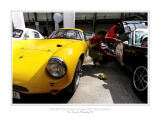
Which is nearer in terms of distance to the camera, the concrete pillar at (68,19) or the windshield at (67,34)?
the windshield at (67,34)

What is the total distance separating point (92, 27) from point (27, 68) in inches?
648

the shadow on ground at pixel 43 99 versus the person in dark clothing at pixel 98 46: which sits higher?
the person in dark clothing at pixel 98 46

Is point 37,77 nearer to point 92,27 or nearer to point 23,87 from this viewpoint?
point 23,87

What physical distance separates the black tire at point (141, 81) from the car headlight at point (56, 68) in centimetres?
131

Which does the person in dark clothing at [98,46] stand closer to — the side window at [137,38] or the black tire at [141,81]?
the side window at [137,38]

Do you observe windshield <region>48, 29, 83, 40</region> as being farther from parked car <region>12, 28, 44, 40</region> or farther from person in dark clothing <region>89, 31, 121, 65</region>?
parked car <region>12, 28, 44, 40</region>

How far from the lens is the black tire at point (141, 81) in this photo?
1528mm

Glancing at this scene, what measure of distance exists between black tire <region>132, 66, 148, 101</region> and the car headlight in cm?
131

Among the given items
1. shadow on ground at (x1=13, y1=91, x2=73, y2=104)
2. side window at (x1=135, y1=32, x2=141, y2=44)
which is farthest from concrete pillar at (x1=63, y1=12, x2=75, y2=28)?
shadow on ground at (x1=13, y1=91, x2=73, y2=104)

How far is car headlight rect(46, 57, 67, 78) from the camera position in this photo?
120 centimetres

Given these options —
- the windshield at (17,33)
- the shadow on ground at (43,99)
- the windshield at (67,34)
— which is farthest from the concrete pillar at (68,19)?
the shadow on ground at (43,99)

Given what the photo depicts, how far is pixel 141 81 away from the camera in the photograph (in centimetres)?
163

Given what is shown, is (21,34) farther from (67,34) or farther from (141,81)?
(141,81)
